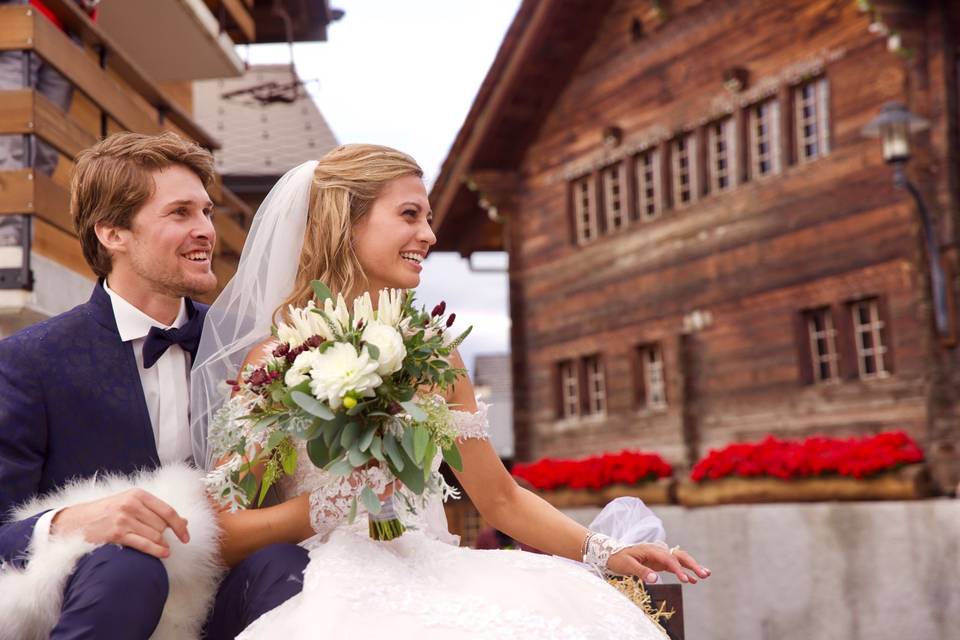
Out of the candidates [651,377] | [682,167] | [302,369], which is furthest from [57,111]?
[651,377]

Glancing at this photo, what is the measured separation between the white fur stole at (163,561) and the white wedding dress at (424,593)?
291 mm

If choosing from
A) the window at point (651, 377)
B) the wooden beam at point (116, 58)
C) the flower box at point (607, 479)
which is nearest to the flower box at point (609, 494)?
the flower box at point (607, 479)

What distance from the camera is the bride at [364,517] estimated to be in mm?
3318

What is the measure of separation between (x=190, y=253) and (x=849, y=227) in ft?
38.1

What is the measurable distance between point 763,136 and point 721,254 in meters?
Result: 1.54

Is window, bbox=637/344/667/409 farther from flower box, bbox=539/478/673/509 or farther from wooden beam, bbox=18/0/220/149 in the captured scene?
wooden beam, bbox=18/0/220/149

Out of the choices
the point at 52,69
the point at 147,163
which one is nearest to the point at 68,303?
the point at 52,69

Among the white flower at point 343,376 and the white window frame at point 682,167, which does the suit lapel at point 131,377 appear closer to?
the white flower at point 343,376

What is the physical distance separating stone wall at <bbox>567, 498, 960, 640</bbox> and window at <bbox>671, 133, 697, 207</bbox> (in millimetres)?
5258

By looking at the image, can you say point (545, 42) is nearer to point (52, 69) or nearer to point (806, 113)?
point (806, 113)

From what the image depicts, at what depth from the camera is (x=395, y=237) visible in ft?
13.6

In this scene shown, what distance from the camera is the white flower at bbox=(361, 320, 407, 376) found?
3.35 metres

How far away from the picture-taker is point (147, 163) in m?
4.19

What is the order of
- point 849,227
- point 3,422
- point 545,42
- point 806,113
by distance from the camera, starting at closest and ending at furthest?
point 3,422 → point 849,227 → point 806,113 → point 545,42
